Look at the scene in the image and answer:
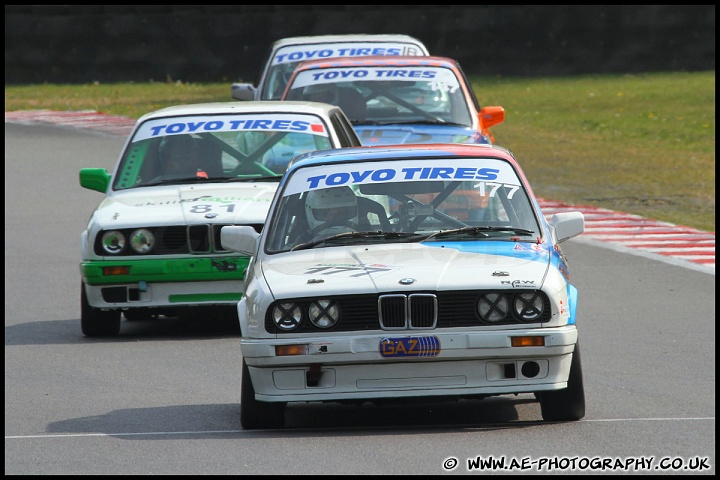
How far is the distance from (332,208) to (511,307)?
4.82 feet

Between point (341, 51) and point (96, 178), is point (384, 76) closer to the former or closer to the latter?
point (341, 51)

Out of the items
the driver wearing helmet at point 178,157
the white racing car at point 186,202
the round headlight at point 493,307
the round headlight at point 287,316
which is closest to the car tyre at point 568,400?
the round headlight at point 493,307

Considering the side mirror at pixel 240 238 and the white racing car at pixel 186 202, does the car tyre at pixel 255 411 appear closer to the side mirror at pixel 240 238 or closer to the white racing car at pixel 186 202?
the side mirror at pixel 240 238

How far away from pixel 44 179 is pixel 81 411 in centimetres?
1273

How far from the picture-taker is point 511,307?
7.41 meters

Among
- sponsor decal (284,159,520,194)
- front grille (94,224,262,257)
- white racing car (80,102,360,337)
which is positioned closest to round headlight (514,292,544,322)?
sponsor decal (284,159,520,194)

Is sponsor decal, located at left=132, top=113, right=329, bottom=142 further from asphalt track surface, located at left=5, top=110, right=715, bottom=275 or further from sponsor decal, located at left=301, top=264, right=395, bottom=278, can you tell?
sponsor decal, located at left=301, top=264, right=395, bottom=278

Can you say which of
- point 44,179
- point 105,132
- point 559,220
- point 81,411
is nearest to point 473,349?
point 559,220

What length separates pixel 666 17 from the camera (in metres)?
33.2

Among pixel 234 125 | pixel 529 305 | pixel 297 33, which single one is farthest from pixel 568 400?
pixel 297 33

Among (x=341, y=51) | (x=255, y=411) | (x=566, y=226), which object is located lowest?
(x=255, y=411)

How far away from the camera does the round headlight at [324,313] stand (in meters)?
7.44

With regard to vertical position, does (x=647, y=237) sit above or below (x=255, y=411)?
below

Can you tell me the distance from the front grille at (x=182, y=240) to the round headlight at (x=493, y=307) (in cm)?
396
